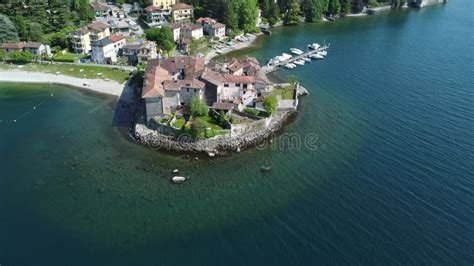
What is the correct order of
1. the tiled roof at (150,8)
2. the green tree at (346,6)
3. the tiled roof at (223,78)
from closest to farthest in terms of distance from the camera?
1. the tiled roof at (223,78)
2. the tiled roof at (150,8)
3. the green tree at (346,6)

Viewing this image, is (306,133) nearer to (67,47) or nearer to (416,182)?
(416,182)

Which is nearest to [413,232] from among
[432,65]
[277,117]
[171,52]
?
[277,117]

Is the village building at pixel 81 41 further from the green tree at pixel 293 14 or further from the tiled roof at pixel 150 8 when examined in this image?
the green tree at pixel 293 14

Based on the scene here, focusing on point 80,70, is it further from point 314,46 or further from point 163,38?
point 314,46

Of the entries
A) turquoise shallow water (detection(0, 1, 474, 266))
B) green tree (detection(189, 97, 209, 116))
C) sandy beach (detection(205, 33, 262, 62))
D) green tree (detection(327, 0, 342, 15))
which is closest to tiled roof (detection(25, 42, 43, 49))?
turquoise shallow water (detection(0, 1, 474, 266))

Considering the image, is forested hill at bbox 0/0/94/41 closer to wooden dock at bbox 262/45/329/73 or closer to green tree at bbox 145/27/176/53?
green tree at bbox 145/27/176/53

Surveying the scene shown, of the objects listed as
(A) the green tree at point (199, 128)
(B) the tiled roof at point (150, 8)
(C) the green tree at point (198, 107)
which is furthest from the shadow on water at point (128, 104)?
(B) the tiled roof at point (150, 8)
